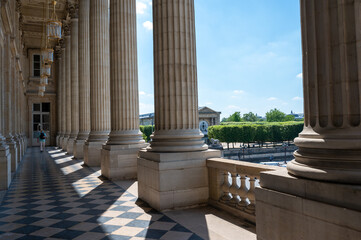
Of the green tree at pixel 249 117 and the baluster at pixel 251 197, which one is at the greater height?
the green tree at pixel 249 117

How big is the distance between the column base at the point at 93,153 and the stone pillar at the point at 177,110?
8.71 meters

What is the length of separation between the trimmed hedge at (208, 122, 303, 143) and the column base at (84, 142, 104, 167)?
57.8 meters

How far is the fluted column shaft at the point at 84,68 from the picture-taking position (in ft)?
70.6

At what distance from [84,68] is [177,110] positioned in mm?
15410

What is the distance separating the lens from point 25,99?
129ft

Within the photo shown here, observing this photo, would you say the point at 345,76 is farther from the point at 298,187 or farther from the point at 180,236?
the point at 180,236

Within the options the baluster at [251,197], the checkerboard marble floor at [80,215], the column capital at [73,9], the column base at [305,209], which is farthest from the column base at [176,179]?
the column capital at [73,9]

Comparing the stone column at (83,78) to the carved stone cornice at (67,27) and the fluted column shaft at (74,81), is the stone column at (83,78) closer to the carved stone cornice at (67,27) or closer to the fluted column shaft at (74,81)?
the fluted column shaft at (74,81)

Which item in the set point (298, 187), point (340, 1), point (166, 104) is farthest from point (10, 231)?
point (340, 1)

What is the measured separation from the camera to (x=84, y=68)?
22.0 m

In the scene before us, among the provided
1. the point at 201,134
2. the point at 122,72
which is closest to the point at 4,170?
the point at 122,72

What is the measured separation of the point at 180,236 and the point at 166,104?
408 cm

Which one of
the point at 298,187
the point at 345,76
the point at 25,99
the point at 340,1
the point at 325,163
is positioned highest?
the point at 25,99

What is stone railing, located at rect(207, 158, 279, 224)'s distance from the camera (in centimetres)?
662
